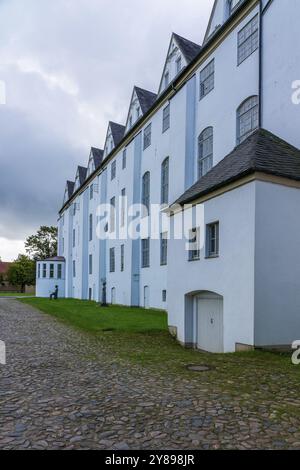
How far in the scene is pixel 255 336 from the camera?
9.43 meters

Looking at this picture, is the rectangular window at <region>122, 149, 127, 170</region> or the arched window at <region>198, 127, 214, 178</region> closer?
Answer: the arched window at <region>198, 127, 214, 178</region>

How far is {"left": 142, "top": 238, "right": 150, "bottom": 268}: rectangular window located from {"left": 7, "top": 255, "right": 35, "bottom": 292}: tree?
52.8 m

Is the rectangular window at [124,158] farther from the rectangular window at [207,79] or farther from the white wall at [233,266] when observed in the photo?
the white wall at [233,266]

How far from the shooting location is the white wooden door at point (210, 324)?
11484 mm

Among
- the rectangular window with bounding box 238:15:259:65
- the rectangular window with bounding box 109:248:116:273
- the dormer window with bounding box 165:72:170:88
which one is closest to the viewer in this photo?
the rectangular window with bounding box 238:15:259:65

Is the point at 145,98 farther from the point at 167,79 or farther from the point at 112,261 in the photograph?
the point at 112,261

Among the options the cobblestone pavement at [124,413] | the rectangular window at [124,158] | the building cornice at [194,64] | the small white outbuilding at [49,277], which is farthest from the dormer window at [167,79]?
the small white outbuilding at [49,277]

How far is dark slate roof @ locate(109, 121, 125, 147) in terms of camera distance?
3735cm

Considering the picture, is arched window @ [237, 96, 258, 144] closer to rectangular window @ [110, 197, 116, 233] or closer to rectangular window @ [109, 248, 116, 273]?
rectangular window @ [110, 197, 116, 233]

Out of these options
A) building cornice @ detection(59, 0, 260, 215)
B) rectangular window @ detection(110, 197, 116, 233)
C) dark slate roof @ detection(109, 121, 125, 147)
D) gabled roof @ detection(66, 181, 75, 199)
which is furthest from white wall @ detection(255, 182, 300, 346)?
gabled roof @ detection(66, 181, 75, 199)

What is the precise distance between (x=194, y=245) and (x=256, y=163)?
12.1ft

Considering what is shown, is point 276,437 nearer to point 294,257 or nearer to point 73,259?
point 294,257

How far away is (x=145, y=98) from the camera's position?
103 feet

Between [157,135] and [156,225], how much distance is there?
5643 millimetres
